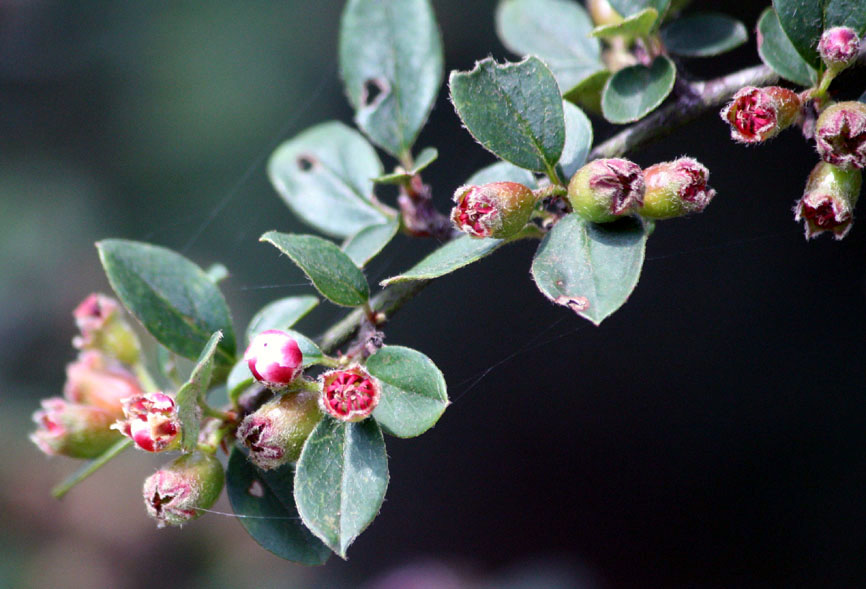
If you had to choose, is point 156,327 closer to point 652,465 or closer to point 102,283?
point 102,283

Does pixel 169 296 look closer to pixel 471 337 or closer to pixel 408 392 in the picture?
pixel 408 392

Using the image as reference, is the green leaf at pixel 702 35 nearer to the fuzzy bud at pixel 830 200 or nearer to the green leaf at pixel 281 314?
the fuzzy bud at pixel 830 200

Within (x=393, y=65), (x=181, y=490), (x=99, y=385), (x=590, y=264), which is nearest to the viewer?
(x=590, y=264)

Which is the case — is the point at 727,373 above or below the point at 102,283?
below

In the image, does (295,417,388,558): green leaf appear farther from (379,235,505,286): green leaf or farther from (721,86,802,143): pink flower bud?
(721,86,802,143): pink flower bud

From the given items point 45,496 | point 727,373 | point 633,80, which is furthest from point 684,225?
point 45,496

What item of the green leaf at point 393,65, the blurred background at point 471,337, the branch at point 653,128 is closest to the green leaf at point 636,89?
the branch at point 653,128

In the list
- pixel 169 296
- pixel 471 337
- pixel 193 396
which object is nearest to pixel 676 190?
pixel 193 396
